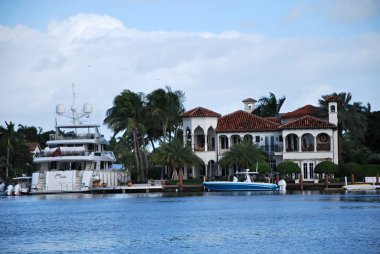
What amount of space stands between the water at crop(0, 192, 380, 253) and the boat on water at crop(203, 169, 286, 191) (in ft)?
36.3

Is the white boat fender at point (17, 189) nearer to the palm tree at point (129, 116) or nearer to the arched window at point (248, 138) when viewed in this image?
the palm tree at point (129, 116)

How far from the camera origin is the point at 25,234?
159 feet

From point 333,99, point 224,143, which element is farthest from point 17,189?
point 333,99

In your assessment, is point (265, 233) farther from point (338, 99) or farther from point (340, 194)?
point (338, 99)

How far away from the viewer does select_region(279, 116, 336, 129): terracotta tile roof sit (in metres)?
95.6

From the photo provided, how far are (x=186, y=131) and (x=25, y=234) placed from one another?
54.7 metres

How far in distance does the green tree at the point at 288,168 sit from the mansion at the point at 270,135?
444 centimetres

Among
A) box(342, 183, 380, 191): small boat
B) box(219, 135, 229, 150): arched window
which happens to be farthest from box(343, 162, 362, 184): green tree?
box(219, 135, 229, 150): arched window

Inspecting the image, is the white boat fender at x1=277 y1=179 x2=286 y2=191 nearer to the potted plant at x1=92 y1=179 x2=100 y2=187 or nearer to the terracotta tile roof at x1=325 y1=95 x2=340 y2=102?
the terracotta tile roof at x1=325 y1=95 x2=340 y2=102

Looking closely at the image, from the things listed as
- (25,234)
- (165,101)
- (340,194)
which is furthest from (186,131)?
(25,234)

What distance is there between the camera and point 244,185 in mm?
87938

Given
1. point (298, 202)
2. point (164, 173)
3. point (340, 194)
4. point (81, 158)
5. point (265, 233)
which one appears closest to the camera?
point (265, 233)

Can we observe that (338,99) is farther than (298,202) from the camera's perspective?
Yes

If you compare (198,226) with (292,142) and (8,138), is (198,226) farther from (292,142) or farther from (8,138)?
(8,138)
